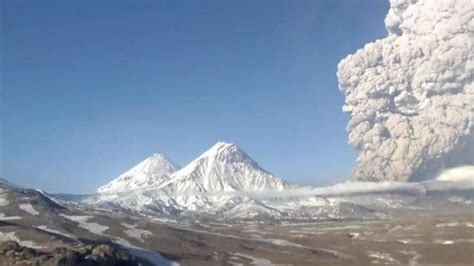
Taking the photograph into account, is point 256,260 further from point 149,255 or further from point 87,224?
point 87,224

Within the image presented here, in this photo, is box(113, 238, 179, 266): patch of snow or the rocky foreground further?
box(113, 238, 179, 266): patch of snow

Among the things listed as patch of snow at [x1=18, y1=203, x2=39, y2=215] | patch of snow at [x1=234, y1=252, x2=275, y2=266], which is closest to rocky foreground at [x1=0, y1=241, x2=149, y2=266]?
patch of snow at [x1=234, y1=252, x2=275, y2=266]

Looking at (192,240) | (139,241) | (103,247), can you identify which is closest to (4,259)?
(103,247)

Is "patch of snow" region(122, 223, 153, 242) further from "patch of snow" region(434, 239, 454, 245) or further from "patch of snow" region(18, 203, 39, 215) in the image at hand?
"patch of snow" region(434, 239, 454, 245)

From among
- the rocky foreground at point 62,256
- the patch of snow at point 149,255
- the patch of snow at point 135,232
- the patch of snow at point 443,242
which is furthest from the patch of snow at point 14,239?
the patch of snow at point 443,242

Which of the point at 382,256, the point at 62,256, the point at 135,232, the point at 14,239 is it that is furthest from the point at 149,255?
the point at 382,256

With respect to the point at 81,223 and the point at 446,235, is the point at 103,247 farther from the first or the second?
the point at 446,235

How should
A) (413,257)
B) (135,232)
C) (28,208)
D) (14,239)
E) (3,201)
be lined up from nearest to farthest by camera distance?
(14,239)
(413,257)
(135,232)
(28,208)
(3,201)

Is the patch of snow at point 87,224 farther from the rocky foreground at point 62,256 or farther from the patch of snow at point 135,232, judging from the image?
the rocky foreground at point 62,256

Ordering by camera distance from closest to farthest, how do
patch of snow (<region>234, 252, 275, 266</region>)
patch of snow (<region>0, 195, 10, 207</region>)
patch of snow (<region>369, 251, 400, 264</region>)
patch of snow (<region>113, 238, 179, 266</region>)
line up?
patch of snow (<region>113, 238, 179, 266</region>) < patch of snow (<region>234, 252, 275, 266</region>) < patch of snow (<region>369, 251, 400, 264</region>) < patch of snow (<region>0, 195, 10, 207</region>)
